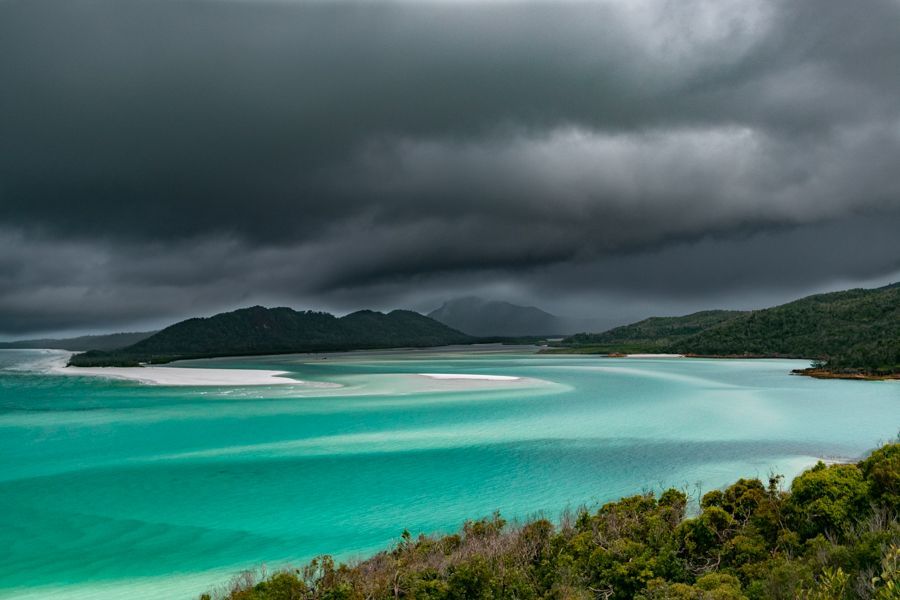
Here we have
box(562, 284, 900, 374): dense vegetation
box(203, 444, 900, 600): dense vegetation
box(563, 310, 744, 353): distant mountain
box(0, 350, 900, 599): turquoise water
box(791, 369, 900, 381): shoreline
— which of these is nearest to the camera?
box(203, 444, 900, 600): dense vegetation

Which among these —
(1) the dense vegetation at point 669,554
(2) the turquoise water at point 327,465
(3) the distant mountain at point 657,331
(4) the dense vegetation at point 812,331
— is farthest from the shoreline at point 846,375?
(3) the distant mountain at point 657,331

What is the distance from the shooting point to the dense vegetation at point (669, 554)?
794 centimetres

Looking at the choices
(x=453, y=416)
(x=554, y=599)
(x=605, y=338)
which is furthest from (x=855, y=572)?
(x=605, y=338)

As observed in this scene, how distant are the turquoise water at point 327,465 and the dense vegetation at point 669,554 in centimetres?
448

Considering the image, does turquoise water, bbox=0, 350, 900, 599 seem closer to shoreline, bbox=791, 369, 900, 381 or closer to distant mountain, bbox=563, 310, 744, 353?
shoreline, bbox=791, 369, 900, 381

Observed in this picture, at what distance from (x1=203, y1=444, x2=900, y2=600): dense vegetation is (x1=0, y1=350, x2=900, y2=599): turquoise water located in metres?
4.48

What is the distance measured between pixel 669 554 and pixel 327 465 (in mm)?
16376

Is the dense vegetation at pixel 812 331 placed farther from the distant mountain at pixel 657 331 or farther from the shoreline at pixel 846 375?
the distant mountain at pixel 657 331

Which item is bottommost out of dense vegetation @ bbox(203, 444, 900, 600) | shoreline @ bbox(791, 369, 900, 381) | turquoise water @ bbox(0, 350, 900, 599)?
shoreline @ bbox(791, 369, 900, 381)

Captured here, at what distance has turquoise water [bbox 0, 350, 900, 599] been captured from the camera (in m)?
14.0

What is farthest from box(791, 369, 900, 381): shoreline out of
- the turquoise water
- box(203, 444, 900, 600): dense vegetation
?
box(203, 444, 900, 600): dense vegetation

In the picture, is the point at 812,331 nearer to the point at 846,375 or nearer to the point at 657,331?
the point at 846,375

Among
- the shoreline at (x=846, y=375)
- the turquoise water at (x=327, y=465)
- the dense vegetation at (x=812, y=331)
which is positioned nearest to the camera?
the turquoise water at (x=327, y=465)

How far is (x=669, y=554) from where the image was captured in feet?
30.2
